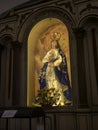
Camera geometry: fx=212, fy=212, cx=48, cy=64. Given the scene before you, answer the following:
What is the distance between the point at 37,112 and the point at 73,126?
1831 millimetres

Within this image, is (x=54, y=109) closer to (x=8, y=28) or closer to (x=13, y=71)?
(x=13, y=71)

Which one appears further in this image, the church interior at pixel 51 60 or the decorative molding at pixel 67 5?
the decorative molding at pixel 67 5

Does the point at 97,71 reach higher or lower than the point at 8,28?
lower

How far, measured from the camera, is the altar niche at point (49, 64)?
7.32m

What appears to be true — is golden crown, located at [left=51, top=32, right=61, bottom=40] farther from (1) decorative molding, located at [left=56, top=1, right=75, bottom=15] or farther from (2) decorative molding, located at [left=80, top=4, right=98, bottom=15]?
(2) decorative molding, located at [left=80, top=4, right=98, bottom=15]

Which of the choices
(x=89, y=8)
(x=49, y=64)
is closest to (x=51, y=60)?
(x=49, y=64)

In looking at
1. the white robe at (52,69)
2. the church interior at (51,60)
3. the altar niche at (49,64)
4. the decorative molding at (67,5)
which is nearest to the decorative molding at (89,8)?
the church interior at (51,60)

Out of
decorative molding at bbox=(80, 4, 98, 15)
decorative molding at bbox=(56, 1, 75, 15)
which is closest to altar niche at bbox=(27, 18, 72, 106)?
decorative molding at bbox=(56, 1, 75, 15)

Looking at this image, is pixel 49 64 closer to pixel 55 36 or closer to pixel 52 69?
pixel 52 69

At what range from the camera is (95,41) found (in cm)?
686

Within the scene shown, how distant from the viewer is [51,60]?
26.3 ft

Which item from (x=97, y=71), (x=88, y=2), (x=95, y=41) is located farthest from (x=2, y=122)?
(x=88, y=2)

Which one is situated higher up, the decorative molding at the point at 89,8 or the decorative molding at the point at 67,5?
the decorative molding at the point at 67,5

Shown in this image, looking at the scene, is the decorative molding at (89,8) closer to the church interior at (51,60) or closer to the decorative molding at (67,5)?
the church interior at (51,60)
